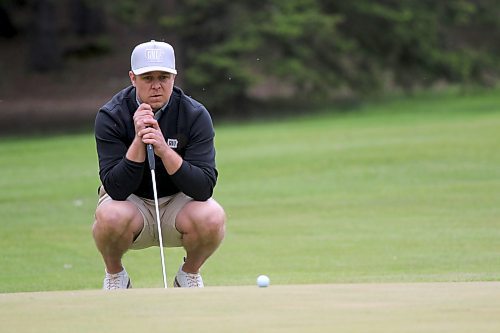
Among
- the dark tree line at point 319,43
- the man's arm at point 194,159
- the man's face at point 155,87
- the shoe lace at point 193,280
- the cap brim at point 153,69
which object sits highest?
the cap brim at point 153,69

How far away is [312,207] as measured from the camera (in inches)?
543

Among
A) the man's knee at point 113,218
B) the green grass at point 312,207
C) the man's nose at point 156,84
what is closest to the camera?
the man's knee at point 113,218

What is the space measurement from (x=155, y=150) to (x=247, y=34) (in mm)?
24954

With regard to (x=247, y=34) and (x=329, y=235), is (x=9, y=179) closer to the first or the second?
(x=329, y=235)

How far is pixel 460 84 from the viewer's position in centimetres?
3638

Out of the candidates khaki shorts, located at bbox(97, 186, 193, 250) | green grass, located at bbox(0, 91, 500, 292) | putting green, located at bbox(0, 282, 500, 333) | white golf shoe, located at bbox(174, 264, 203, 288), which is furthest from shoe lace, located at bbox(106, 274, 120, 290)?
putting green, located at bbox(0, 282, 500, 333)

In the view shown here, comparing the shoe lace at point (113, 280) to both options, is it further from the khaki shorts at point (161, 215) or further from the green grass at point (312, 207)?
the green grass at point (312, 207)

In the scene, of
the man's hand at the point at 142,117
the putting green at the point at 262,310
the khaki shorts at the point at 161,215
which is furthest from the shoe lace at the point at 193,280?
the putting green at the point at 262,310

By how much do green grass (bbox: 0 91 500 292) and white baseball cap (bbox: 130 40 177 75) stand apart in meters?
2.05

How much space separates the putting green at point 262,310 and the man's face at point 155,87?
6.77 ft

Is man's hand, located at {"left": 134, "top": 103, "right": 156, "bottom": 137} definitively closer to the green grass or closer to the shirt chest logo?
the shirt chest logo

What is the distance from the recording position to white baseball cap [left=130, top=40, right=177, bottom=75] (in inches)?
269

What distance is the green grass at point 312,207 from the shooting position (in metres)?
9.38

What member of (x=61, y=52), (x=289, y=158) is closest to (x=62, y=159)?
(x=289, y=158)
